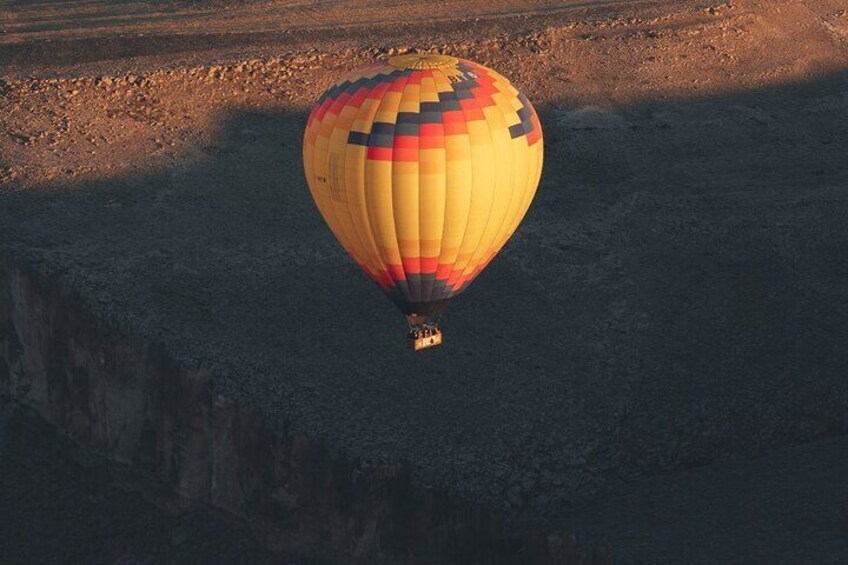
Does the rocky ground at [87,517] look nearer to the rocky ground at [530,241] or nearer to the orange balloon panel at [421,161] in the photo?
the rocky ground at [530,241]

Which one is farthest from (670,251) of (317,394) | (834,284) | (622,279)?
(317,394)

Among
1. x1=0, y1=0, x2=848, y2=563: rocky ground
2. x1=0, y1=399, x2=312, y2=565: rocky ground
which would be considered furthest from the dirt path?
x1=0, y1=399, x2=312, y2=565: rocky ground

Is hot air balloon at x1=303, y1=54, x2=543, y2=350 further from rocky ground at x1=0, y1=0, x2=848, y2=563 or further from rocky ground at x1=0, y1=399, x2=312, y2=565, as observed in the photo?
rocky ground at x1=0, y1=399, x2=312, y2=565

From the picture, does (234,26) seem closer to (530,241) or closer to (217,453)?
(530,241)

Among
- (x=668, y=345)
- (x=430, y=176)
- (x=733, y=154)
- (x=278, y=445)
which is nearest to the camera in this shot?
(x=430, y=176)

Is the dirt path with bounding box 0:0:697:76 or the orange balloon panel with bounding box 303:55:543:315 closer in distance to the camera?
the orange balloon panel with bounding box 303:55:543:315

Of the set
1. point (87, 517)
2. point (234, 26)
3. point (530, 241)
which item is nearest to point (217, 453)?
point (87, 517)

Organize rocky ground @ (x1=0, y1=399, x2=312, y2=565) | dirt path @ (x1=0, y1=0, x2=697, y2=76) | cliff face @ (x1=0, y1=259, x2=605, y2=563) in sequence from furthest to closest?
1. dirt path @ (x1=0, y1=0, x2=697, y2=76)
2. rocky ground @ (x1=0, y1=399, x2=312, y2=565)
3. cliff face @ (x1=0, y1=259, x2=605, y2=563)

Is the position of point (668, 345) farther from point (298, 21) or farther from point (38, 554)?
point (298, 21)
